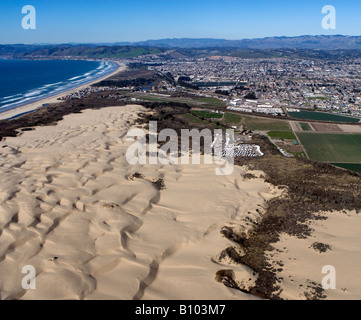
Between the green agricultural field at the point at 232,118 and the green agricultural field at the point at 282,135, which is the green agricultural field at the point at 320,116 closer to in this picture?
the green agricultural field at the point at 232,118

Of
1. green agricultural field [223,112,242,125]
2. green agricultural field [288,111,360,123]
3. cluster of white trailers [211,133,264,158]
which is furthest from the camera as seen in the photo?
green agricultural field [288,111,360,123]

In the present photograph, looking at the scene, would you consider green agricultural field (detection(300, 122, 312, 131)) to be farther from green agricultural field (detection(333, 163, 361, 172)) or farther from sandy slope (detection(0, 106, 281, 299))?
sandy slope (detection(0, 106, 281, 299))

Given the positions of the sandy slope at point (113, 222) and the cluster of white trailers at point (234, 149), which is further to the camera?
the cluster of white trailers at point (234, 149)

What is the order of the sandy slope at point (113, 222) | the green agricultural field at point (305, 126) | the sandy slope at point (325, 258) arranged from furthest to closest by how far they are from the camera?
1. the green agricultural field at point (305, 126)
2. the sandy slope at point (113, 222)
3. the sandy slope at point (325, 258)

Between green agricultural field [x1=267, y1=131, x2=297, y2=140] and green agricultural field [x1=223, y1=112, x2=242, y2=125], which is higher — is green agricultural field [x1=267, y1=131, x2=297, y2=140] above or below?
below

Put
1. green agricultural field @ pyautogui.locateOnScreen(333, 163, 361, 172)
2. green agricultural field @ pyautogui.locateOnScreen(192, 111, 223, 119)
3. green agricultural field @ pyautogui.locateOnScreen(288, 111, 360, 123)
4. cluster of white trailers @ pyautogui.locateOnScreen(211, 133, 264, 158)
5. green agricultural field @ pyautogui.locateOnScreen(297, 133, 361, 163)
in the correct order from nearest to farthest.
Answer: cluster of white trailers @ pyautogui.locateOnScreen(211, 133, 264, 158)
green agricultural field @ pyautogui.locateOnScreen(333, 163, 361, 172)
green agricultural field @ pyautogui.locateOnScreen(297, 133, 361, 163)
green agricultural field @ pyautogui.locateOnScreen(192, 111, 223, 119)
green agricultural field @ pyautogui.locateOnScreen(288, 111, 360, 123)

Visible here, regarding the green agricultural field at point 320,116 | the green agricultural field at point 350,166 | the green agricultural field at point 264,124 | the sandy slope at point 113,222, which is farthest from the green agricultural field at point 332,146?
the sandy slope at point 113,222

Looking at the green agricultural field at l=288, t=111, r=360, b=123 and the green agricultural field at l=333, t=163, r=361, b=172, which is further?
the green agricultural field at l=288, t=111, r=360, b=123

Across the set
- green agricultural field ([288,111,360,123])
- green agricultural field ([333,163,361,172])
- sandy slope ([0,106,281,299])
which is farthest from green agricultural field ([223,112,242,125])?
sandy slope ([0,106,281,299])
